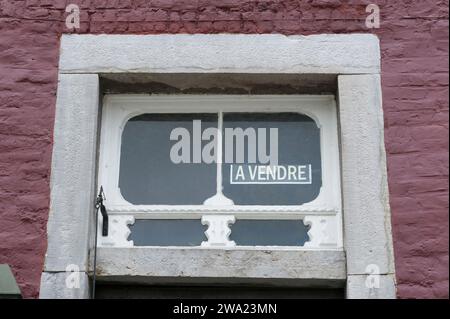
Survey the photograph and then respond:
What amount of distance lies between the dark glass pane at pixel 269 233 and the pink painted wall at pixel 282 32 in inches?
22.8

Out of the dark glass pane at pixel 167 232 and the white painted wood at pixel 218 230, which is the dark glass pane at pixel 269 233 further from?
the dark glass pane at pixel 167 232

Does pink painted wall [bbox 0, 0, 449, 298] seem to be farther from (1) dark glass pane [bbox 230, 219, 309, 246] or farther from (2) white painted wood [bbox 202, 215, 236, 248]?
(2) white painted wood [bbox 202, 215, 236, 248]

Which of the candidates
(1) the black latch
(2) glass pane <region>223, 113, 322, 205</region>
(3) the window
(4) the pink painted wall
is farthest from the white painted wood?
(4) the pink painted wall

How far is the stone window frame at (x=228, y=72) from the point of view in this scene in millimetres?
6297

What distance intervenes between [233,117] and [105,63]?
0.84 meters

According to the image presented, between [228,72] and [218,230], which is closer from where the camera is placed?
[218,230]

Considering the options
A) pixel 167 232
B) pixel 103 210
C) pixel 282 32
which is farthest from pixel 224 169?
pixel 282 32

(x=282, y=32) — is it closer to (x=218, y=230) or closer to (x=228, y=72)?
(x=228, y=72)

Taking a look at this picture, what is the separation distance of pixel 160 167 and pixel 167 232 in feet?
1.43

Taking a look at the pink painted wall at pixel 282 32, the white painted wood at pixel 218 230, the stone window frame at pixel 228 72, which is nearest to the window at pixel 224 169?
the white painted wood at pixel 218 230

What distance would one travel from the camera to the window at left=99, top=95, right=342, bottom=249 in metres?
6.62

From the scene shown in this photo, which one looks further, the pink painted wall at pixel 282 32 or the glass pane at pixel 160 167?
the glass pane at pixel 160 167

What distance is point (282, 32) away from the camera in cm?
688

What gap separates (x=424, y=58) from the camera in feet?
22.2
